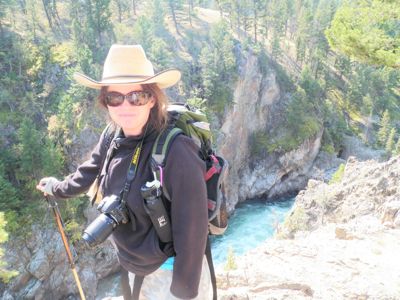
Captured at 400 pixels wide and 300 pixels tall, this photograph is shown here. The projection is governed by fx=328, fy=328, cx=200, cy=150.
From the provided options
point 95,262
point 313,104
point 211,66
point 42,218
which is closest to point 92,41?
point 211,66

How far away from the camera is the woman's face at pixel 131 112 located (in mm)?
2891

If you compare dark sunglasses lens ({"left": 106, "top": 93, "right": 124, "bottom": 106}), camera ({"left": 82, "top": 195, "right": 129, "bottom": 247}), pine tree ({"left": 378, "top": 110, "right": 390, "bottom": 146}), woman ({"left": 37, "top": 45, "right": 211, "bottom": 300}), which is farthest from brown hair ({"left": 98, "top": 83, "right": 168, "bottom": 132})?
pine tree ({"left": 378, "top": 110, "right": 390, "bottom": 146})

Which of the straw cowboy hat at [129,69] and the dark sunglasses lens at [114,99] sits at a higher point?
the straw cowboy hat at [129,69]

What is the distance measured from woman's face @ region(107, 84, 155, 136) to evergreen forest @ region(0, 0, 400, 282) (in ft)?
25.0

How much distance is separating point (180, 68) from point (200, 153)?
125ft

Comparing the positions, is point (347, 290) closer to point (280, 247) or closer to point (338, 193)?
point (280, 247)

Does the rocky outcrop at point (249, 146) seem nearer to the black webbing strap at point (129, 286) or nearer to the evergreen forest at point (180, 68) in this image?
the evergreen forest at point (180, 68)

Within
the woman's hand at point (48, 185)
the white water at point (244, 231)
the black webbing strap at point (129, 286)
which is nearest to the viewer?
the black webbing strap at point (129, 286)

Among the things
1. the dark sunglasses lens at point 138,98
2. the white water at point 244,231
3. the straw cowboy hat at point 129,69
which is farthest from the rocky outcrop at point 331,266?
the white water at point 244,231

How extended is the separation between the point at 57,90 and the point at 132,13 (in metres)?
29.3

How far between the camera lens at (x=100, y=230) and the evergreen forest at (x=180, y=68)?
8187mm

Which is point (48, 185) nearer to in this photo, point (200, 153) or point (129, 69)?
point (129, 69)

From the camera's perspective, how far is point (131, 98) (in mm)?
2883

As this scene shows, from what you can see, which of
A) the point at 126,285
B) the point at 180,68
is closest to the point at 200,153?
the point at 126,285
